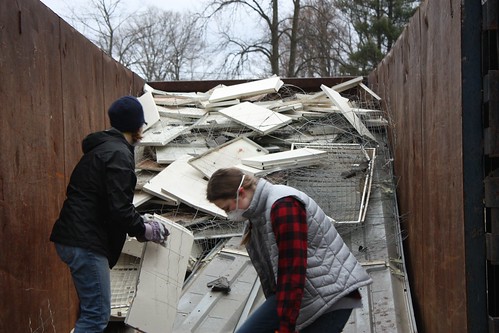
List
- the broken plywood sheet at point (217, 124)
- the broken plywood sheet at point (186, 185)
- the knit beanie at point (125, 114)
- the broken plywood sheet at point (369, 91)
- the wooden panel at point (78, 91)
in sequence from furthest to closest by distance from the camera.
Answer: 1. the broken plywood sheet at point (217, 124)
2. the broken plywood sheet at point (369, 91)
3. the broken plywood sheet at point (186, 185)
4. the wooden panel at point (78, 91)
5. the knit beanie at point (125, 114)

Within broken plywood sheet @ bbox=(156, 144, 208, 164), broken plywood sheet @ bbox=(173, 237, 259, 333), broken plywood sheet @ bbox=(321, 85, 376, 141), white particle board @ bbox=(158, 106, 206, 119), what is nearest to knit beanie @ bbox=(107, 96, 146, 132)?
broken plywood sheet @ bbox=(173, 237, 259, 333)

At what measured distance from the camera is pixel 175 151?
611 cm

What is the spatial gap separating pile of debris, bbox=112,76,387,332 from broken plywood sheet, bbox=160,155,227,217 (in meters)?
0.01

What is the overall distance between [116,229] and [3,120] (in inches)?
32.8

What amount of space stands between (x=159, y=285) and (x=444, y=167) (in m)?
1.80

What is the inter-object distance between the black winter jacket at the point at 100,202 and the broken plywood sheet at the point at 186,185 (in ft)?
7.05

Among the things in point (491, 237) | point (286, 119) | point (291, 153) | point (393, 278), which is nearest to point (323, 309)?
point (491, 237)

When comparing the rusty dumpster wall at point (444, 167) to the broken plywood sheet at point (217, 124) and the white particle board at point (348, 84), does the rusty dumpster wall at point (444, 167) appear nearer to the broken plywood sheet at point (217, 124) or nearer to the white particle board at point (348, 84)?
the broken plywood sheet at point (217, 124)

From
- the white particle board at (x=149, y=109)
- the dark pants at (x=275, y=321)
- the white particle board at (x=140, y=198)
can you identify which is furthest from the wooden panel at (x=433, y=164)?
the white particle board at (x=149, y=109)

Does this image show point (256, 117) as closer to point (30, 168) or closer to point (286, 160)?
point (286, 160)

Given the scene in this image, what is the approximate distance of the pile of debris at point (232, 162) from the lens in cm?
421

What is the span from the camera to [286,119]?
6.26 m

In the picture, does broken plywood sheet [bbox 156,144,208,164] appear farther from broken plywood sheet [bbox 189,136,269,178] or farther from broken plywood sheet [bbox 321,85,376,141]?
broken plywood sheet [bbox 321,85,376,141]

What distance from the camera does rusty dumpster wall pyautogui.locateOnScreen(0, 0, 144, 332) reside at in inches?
111
